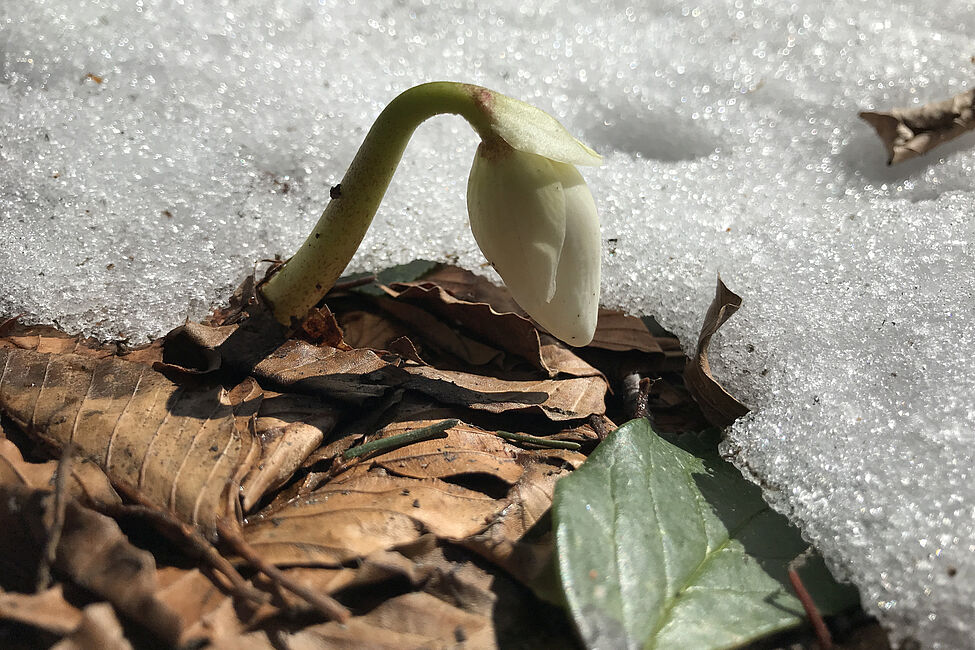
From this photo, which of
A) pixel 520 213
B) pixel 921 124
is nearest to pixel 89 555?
pixel 520 213

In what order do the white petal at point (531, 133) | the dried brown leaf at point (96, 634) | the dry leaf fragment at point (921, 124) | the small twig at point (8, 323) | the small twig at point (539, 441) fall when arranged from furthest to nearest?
the dry leaf fragment at point (921, 124)
the small twig at point (8, 323)
the small twig at point (539, 441)
the white petal at point (531, 133)
the dried brown leaf at point (96, 634)

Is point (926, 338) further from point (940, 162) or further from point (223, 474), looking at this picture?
point (223, 474)

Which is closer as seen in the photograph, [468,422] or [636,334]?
[468,422]

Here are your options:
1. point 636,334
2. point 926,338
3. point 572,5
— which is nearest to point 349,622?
point 636,334

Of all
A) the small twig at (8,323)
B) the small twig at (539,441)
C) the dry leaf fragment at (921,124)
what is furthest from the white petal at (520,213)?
the dry leaf fragment at (921,124)

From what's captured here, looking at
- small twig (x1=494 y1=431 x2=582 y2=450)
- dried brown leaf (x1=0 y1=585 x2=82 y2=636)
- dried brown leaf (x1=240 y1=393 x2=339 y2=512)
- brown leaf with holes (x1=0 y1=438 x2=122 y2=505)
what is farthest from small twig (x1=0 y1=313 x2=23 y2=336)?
small twig (x1=494 y1=431 x2=582 y2=450)

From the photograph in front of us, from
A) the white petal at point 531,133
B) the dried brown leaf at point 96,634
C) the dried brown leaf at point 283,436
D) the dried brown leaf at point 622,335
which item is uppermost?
the white petal at point 531,133

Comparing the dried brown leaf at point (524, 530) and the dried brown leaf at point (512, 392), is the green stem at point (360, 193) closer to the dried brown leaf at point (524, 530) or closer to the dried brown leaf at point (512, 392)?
the dried brown leaf at point (512, 392)
